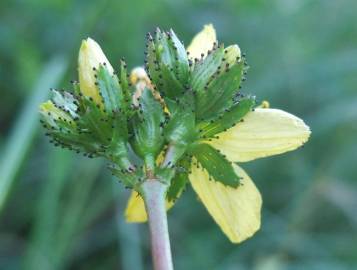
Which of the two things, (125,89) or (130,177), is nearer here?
(130,177)

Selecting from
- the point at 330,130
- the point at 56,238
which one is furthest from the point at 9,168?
the point at 330,130

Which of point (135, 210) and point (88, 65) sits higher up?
point (88, 65)

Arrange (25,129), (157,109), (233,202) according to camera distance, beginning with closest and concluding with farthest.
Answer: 1. (157,109)
2. (233,202)
3. (25,129)

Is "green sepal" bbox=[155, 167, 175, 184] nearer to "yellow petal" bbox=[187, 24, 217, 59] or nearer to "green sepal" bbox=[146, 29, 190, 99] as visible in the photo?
"green sepal" bbox=[146, 29, 190, 99]

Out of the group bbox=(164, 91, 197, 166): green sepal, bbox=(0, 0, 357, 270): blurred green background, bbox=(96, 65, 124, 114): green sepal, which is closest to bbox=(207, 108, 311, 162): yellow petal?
bbox=(164, 91, 197, 166): green sepal

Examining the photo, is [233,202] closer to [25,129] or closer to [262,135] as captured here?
[262,135]

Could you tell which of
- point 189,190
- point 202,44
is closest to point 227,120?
point 202,44

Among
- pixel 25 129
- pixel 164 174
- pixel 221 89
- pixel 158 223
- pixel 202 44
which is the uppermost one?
pixel 25 129

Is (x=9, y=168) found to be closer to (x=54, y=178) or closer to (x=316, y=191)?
(x=54, y=178)
